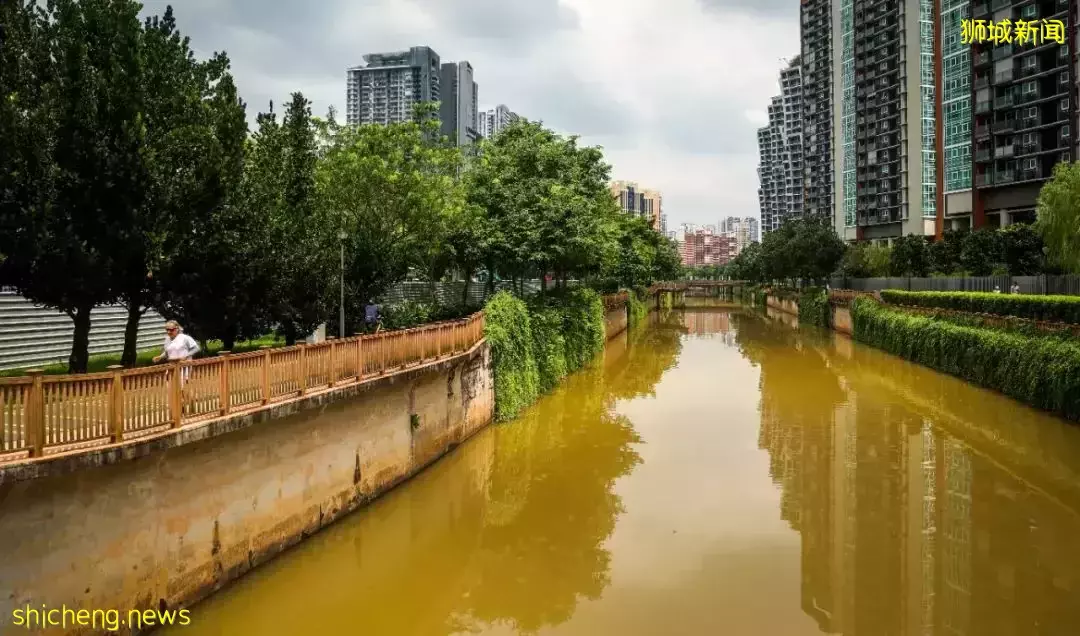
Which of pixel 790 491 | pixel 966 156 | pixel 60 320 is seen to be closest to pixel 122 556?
pixel 60 320

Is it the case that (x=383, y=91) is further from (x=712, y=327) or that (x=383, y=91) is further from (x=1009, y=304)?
(x=1009, y=304)

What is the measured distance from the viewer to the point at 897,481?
18.1 m

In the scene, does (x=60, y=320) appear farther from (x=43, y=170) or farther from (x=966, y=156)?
(x=966, y=156)

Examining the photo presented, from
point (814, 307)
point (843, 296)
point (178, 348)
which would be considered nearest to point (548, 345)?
point (178, 348)

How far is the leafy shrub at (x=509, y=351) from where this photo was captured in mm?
Result: 24391

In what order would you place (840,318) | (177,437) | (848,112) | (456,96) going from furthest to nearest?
1. (456,96)
2. (848,112)
3. (840,318)
4. (177,437)

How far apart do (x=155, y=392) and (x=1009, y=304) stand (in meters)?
35.1

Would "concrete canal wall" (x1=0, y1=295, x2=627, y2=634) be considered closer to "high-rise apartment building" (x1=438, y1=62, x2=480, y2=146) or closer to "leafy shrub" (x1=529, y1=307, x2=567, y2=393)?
"leafy shrub" (x1=529, y1=307, x2=567, y2=393)

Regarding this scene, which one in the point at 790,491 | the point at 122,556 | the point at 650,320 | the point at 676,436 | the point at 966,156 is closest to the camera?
the point at 122,556

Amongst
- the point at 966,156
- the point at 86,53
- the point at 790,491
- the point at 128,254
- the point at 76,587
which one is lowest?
the point at 790,491

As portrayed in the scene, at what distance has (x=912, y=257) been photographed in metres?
60.3

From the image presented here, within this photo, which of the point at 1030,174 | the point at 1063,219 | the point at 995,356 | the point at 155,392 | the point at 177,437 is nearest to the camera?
the point at 155,392

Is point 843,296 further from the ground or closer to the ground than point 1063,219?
closer to the ground

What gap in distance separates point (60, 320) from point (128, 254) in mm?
5688
